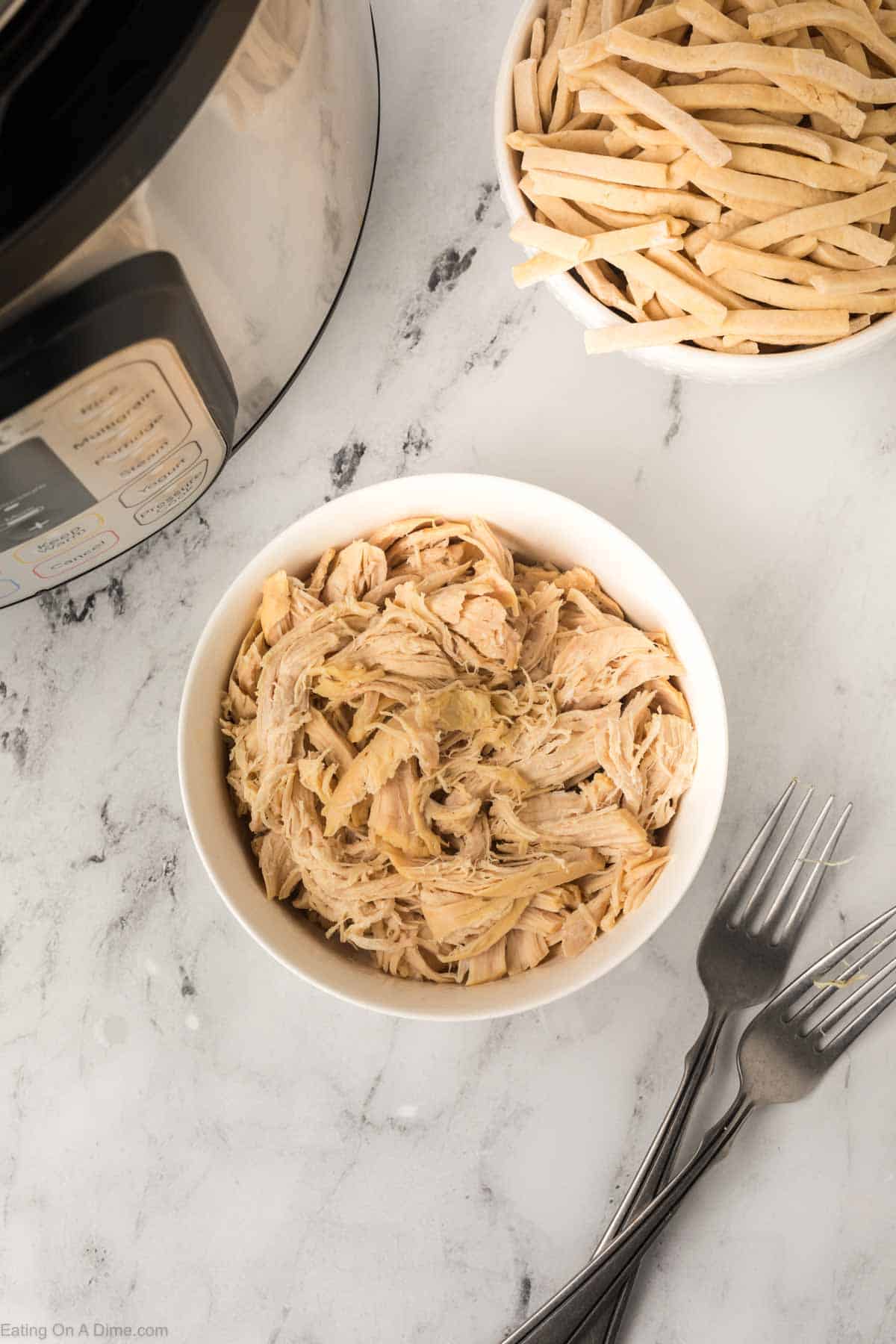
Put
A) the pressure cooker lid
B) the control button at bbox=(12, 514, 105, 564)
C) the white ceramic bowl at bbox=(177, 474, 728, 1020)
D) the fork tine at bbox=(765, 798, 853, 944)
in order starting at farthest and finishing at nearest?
1. the fork tine at bbox=(765, 798, 853, 944)
2. the white ceramic bowl at bbox=(177, 474, 728, 1020)
3. the control button at bbox=(12, 514, 105, 564)
4. the pressure cooker lid

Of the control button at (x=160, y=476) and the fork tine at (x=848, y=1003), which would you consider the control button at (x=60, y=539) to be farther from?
the fork tine at (x=848, y=1003)

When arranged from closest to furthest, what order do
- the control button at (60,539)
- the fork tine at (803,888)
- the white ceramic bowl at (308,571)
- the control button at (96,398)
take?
the control button at (96,398), the control button at (60,539), the white ceramic bowl at (308,571), the fork tine at (803,888)

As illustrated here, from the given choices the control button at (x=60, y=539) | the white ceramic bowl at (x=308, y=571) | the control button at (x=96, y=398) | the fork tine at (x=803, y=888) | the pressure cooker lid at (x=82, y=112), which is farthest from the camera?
the fork tine at (x=803, y=888)

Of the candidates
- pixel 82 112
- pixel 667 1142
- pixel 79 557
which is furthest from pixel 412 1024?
pixel 82 112

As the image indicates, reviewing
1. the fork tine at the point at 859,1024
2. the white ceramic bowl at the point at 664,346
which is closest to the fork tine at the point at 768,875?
the fork tine at the point at 859,1024

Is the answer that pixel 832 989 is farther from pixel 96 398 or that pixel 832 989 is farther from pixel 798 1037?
pixel 96 398

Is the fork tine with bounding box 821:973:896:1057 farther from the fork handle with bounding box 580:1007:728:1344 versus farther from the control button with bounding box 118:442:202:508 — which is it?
the control button with bounding box 118:442:202:508

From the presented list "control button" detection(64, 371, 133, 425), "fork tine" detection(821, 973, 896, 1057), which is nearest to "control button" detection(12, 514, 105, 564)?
"control button" detection(64, 371, 133, 425)
